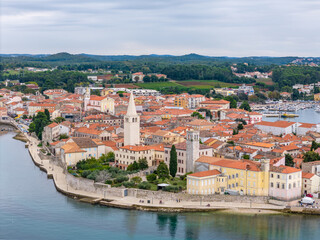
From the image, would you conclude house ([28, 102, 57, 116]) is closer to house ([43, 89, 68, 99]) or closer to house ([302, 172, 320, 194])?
house ([43, 89, 68, 99])

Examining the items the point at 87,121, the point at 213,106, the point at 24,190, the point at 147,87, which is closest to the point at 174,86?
the point at 147,87

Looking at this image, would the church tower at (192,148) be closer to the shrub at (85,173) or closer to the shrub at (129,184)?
the shrub at (129,184)

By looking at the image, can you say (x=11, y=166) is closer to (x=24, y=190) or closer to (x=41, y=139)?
(x=24, y=190)

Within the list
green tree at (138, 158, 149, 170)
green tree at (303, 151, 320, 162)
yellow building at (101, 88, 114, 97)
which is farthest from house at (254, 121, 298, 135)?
yellow building at (101, 88, 114, 97)

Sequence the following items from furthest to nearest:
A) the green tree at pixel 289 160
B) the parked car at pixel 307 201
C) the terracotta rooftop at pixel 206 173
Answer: the green tree at pixel 289 160
the terracotta rooftop at pixel 206 173
the parked car at pixel 307 201

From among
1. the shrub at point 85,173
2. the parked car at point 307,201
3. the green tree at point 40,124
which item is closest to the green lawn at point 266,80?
the green tree at point 40,124

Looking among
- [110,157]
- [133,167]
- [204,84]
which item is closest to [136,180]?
[133,167]
